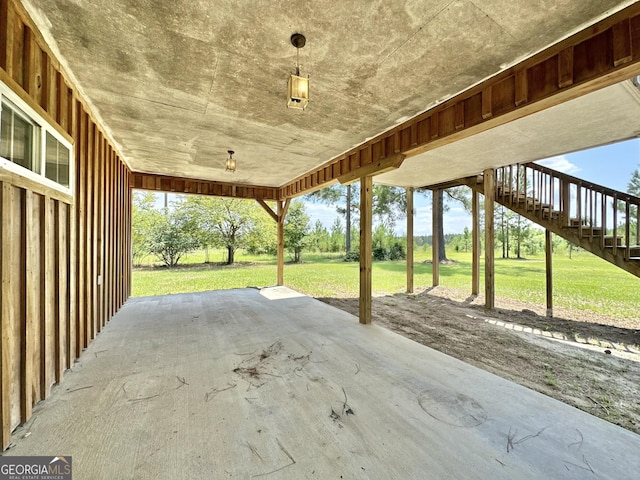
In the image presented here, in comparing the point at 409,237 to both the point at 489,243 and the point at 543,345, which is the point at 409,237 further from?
the point at 543,345

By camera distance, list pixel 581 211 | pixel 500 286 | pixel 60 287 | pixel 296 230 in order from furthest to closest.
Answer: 1. pixel 296 230
2. pixel 500 286
3. pixel 581 211
4. pixel 60 287

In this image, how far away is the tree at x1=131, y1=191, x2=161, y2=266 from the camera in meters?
11.7

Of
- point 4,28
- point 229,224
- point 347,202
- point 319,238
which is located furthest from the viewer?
point 347,202

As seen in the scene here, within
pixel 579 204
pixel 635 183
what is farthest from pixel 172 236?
pixel 635 183

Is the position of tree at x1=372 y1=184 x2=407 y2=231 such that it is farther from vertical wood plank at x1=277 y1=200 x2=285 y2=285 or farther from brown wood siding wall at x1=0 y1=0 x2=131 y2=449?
brown wood siding wall at x1=0 y1=0 x2=131 y2=449

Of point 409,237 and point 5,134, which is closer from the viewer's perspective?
point 5,134

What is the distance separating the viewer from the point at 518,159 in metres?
4.93

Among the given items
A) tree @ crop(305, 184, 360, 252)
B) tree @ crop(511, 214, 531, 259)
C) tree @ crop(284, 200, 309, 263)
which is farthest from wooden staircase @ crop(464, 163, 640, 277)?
tree @ crop(511, 214, 531, 259)

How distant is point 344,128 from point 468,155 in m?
2.68

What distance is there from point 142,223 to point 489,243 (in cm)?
1353

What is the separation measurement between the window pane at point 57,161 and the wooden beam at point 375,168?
3.62 m

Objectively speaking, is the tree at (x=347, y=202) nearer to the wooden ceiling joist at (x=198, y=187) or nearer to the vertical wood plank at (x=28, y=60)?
the wooden ceiling joist at (x=198, y=187)

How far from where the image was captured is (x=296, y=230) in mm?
15344

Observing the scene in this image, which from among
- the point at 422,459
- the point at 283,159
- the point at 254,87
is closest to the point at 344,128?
the point at 254,87
